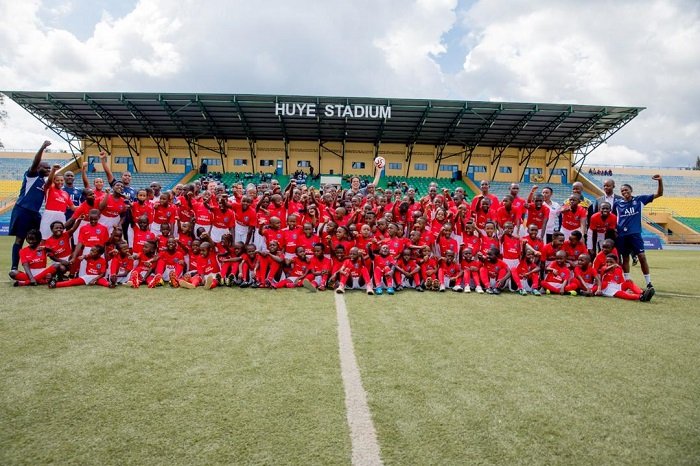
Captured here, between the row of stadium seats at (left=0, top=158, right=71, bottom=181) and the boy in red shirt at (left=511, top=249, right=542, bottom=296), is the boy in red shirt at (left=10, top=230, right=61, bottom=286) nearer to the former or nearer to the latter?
the boy in red shirt at (left=511, top=249, right=542, bottom=296)

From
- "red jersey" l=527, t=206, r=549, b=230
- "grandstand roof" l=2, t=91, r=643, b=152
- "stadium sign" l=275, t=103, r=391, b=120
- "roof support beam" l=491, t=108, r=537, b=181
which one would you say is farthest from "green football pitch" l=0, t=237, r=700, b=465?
"roof support beam" l=491, t=108, r=537, b=181

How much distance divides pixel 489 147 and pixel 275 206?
2799cm

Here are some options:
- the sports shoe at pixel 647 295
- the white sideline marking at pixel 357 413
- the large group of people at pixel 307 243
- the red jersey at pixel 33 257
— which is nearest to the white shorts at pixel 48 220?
the large group of people at pixel 307 243

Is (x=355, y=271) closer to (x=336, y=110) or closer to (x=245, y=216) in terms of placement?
(x=245, y=216)

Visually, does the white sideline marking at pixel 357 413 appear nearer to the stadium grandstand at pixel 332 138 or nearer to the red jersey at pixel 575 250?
the red jersey at pixel 575 250

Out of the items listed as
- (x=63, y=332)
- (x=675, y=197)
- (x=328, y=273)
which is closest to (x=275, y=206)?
(x=328, y=273)

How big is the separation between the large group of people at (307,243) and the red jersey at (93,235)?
0.03 m

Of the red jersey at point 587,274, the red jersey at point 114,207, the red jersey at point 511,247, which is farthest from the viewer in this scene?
the red jersey at point 511,247

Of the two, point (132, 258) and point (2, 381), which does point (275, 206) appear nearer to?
point (132, 258)

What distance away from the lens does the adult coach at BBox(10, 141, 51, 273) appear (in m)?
6.96

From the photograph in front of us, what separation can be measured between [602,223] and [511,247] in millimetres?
1872

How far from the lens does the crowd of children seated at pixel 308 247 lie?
709cm

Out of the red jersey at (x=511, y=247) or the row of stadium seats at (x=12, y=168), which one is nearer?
the red jersey at (x=511, y=247)

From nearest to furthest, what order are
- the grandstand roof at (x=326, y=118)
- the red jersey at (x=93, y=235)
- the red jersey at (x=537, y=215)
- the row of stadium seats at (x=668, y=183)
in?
the red jersey at (x=93, y=235) → the red jersey at (x=537, y=215) → the grandstand roof at (x=326, y=118) → the row of stadium seats at (x=668, y=183)
